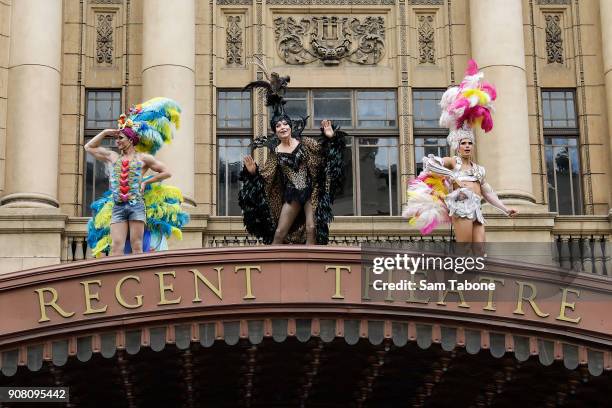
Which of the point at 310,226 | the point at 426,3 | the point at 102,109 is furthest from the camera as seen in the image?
the point at 426,3

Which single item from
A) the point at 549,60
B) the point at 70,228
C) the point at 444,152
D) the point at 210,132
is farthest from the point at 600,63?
the point at 70,228

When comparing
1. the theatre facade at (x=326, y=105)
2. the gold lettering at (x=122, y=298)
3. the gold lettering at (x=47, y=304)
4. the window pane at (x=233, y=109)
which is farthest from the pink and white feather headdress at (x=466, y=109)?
the window pane at (x=233, y=109)

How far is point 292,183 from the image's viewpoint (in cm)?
1948

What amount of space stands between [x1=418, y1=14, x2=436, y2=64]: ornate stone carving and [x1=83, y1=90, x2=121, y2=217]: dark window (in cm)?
629

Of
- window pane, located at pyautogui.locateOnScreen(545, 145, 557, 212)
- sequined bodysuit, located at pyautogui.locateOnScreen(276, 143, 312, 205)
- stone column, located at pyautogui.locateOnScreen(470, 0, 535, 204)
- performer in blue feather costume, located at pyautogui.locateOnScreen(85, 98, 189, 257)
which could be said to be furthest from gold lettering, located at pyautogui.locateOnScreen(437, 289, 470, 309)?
window pane, located at pyautogui.locateOnScreen(545, 145, 557, 212)

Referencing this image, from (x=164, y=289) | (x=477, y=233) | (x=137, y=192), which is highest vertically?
(x=137, y=192)

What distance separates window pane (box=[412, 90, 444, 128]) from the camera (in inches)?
1155

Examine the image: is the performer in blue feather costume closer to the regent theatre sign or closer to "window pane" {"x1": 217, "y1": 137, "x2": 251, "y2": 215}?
the regent theatre sign

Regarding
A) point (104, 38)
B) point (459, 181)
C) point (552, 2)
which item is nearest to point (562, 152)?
point (552, 2)

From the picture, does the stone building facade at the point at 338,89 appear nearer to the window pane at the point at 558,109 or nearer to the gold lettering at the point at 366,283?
the window pane at the point at 558,109

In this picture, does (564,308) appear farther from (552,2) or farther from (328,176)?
(552,2)

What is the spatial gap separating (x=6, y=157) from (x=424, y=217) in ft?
38.5

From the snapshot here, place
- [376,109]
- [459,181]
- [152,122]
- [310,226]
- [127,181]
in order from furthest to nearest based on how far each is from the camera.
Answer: [376,109] < [152,122] < [310,226] < [127,181] < [459,181]

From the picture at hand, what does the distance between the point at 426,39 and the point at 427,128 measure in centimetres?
193
